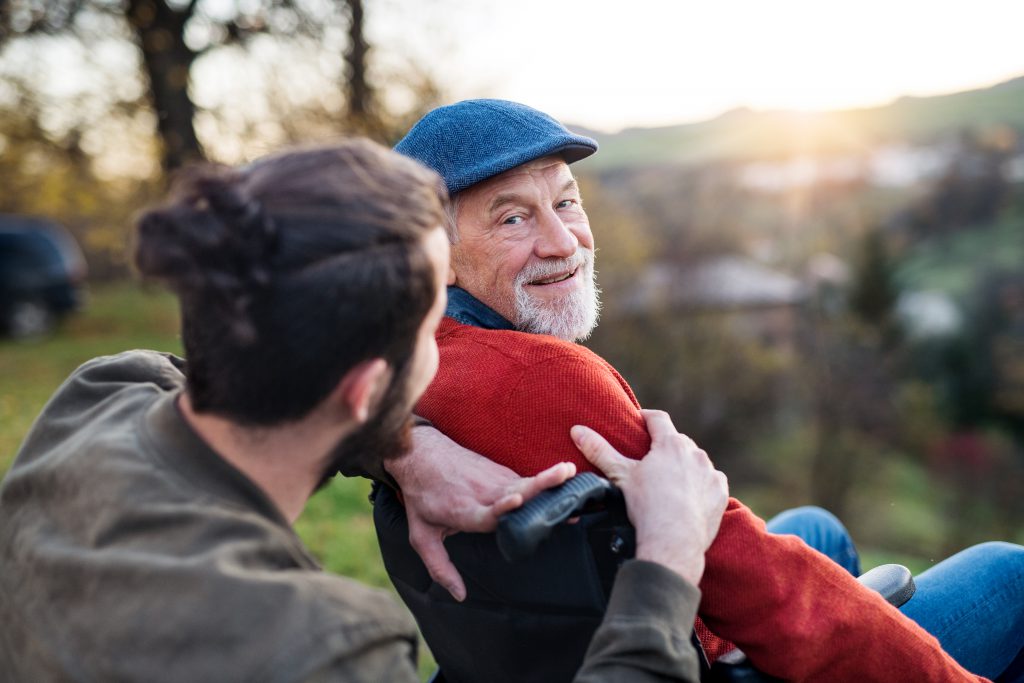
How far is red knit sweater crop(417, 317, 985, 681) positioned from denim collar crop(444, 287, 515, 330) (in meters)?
0.29

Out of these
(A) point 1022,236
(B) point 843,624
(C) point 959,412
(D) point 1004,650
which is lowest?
(C) point 959,412

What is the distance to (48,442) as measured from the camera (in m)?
1.47

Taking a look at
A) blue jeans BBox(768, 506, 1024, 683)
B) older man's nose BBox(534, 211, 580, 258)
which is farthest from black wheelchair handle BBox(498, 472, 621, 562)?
blue jeans BBox(768, 506, 1024, 683)

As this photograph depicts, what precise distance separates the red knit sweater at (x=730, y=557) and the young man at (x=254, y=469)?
162 mm

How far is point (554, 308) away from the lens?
2.23m

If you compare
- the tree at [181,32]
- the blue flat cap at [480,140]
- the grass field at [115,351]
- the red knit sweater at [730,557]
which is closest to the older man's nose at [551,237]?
the blue flat cap at [480,140]

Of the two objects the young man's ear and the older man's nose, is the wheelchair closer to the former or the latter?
the young man's ear

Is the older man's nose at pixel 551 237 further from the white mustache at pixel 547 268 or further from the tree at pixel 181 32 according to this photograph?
the tree at pixel 181 32

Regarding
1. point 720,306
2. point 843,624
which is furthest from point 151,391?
point 720,306

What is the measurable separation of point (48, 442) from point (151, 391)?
0.20 meters

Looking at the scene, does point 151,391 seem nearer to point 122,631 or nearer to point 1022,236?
point 122,631

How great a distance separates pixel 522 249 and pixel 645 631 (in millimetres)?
1197

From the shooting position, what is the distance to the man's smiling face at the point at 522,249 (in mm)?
2168

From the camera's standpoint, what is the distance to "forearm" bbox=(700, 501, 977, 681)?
4.74 feet
